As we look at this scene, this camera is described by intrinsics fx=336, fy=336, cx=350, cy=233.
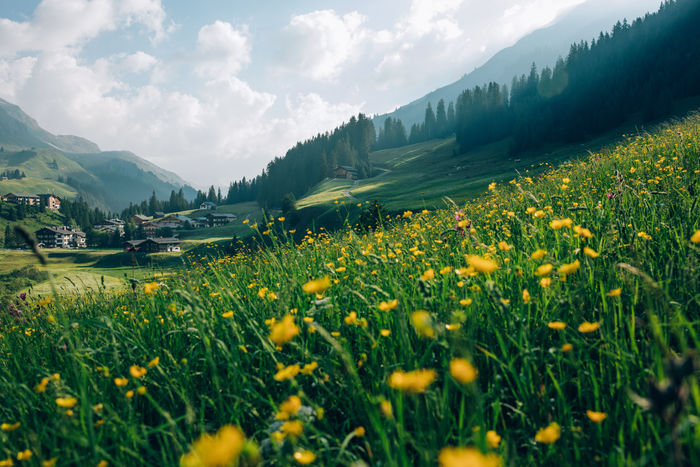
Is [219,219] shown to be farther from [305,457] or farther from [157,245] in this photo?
[305,457]

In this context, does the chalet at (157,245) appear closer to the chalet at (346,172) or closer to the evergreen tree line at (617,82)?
the chalet at (346,172)

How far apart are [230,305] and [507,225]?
3400 mm

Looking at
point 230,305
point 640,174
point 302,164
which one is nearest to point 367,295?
point 230,305

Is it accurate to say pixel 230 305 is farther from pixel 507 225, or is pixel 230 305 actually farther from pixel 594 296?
pixel 507 225

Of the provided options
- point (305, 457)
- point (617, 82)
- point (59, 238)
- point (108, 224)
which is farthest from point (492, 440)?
point (108, 224)

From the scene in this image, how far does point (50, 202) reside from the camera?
16600 cm

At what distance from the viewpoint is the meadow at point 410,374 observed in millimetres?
1238

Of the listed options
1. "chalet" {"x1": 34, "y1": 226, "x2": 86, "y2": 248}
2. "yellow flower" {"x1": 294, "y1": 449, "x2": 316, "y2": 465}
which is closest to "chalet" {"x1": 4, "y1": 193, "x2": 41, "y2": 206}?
"chalet" {"x1": 34, "y1": 226, "x2": 86, "y2": 248}

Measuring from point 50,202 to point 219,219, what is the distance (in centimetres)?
10680

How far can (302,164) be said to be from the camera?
121938 millimetres

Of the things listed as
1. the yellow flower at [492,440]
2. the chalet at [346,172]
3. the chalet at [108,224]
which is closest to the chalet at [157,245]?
the chalet at [346,172]

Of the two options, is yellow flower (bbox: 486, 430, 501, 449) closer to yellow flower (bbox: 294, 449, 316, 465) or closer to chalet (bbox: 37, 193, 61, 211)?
yellow flower (bbox: 294, 449, 316, 465)

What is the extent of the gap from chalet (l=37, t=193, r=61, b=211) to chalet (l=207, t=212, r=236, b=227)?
95.2 meters

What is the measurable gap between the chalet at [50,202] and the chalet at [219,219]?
312 feet
